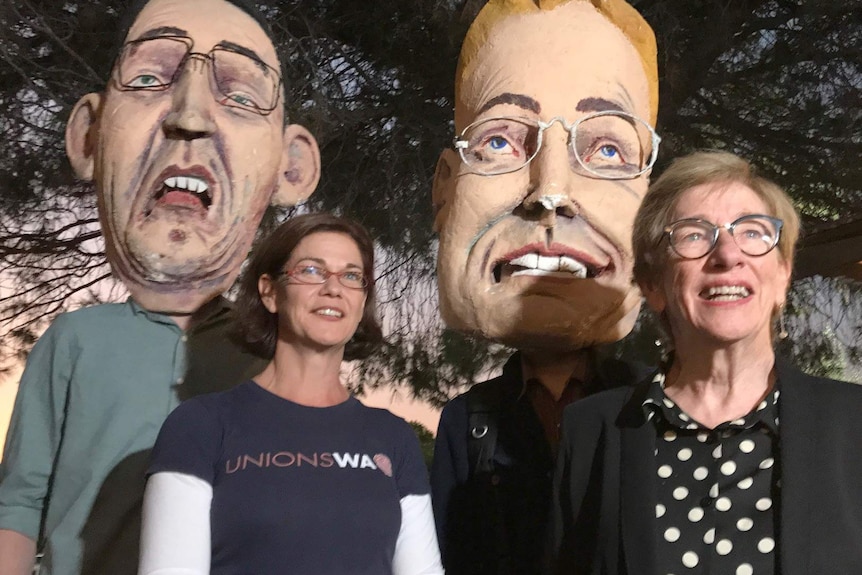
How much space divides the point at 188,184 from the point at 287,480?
30.4 inches

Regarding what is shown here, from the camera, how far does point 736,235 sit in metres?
1.07

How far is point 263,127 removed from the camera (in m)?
1.71

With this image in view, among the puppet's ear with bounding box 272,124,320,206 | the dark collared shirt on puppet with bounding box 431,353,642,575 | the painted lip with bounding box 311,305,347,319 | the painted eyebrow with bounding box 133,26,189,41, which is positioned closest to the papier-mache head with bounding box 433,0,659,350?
the dark collared shirt on puppet with bounding box 431,353,642,575

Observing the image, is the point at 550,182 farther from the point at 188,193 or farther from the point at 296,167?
the point at 188,193

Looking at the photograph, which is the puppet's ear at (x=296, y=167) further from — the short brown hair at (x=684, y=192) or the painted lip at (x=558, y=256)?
the short brown hair at (x=684, y=192)

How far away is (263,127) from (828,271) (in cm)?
145

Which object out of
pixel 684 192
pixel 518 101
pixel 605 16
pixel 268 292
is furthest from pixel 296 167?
pixel 684 192

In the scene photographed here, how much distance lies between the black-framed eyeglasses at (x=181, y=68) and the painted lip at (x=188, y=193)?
0.16 meters

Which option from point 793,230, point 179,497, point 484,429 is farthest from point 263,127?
point 793,230

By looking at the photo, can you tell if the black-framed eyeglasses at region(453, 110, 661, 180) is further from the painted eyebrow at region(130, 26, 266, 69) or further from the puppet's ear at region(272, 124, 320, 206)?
the painted eyebrow at region(130, 26, 266, 69)

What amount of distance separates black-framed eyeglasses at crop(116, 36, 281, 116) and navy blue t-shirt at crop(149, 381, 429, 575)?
745 mm

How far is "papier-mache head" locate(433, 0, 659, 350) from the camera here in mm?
1576

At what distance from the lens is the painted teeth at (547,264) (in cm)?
158

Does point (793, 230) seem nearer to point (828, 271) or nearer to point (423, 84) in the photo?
point (828, 271)
